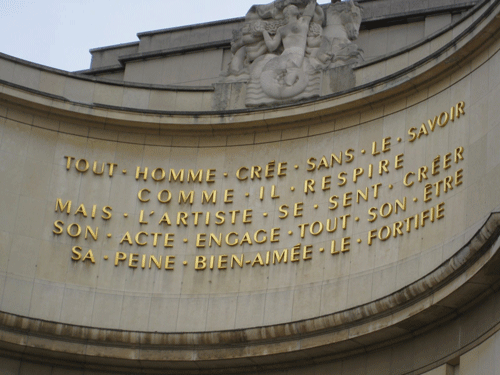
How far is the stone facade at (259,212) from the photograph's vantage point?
2016cm

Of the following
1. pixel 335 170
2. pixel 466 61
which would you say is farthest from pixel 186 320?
pixel 466 61

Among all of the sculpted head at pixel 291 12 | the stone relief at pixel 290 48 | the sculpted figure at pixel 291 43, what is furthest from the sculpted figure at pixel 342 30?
the sculpted head at pixel 291 12

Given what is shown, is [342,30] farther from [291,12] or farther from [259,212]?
[259,212]

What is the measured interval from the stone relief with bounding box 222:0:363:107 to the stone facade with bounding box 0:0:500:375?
0.27 meters

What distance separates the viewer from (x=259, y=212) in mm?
22922

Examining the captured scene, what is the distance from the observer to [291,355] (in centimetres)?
2092

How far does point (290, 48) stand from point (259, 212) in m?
3.54

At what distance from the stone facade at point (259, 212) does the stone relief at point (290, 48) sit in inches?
10.5

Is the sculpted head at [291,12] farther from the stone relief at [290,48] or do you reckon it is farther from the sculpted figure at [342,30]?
the sculpted figure at [342,30]

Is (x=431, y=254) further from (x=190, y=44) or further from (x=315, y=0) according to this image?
(x=190, y=44)

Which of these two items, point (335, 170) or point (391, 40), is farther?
point (391, 40)

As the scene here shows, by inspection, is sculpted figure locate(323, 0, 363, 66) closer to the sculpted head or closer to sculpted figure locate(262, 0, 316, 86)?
sculpted figure locate(262, 0, 316, 86)

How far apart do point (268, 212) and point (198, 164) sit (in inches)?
76.3

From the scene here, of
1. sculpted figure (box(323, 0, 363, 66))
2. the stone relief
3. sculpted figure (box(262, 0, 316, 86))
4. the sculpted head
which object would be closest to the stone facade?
the stone relief
